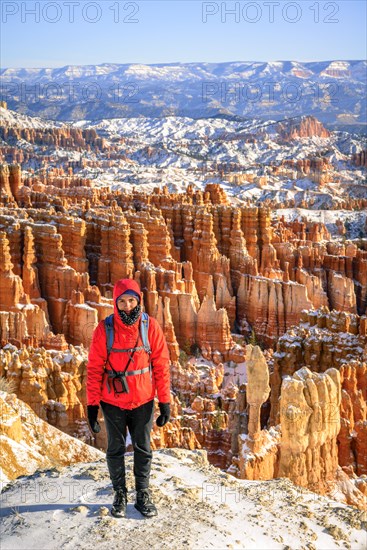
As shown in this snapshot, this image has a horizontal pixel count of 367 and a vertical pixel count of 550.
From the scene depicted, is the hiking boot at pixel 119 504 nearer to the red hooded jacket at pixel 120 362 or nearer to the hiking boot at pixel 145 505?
the hiking boot at pixel 145 505

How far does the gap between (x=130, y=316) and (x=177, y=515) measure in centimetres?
246

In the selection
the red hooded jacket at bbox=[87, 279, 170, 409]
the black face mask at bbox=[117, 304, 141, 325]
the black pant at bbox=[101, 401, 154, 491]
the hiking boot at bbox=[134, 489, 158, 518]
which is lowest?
the hiking boot at bbox=[134, 489, 158, 518]

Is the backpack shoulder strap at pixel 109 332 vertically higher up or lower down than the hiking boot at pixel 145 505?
higher up

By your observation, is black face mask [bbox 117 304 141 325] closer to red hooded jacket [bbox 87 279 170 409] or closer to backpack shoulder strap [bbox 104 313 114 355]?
red hooded jacket [bbox 87 279 170 409]

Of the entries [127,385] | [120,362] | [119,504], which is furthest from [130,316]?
[119,504]

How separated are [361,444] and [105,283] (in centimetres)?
2061

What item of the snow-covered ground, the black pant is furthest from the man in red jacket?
the snow-covered ground

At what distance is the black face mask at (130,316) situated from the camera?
832 centimetres

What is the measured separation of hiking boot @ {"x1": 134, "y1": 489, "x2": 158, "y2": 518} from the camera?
8406 mm

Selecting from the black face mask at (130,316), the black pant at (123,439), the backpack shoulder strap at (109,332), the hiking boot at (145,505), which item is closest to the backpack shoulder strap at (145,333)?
the black face mask at (130,316)

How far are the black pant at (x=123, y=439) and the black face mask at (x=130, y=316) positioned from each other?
1.06 metres

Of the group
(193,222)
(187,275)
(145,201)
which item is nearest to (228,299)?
(187,275)

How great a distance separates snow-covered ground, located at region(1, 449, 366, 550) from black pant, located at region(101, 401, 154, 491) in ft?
1.27

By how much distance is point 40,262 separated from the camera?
111ft
